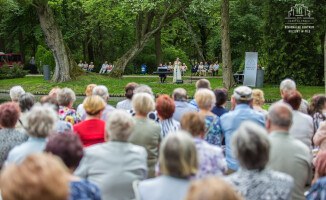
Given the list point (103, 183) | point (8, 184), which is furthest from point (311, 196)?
point (8, 184)

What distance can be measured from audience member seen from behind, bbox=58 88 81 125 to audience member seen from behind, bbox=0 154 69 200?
3.48m

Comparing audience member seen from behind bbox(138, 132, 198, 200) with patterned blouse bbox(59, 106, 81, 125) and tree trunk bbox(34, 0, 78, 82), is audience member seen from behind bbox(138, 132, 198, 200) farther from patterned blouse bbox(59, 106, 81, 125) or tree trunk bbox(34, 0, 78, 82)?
tree trunk bbox(34, 0, 78, 82)

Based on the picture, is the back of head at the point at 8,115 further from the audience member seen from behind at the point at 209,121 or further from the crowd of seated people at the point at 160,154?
the audience member seen from behind at the point at 209,121

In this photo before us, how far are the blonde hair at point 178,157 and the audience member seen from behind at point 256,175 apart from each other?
1.20 feet

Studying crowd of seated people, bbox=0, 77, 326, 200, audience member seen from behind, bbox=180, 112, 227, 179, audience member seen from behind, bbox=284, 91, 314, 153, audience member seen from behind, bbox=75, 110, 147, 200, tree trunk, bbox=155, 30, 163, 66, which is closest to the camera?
crowd of seated people, bbox=0, 77, 326, 200

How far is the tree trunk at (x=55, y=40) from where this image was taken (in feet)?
74.4

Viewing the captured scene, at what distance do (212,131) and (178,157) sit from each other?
2179mm

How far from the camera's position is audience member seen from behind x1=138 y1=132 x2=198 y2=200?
2.65m

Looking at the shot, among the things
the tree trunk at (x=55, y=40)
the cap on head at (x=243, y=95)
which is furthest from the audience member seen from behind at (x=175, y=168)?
the tree trunk at (x=55, y=40)

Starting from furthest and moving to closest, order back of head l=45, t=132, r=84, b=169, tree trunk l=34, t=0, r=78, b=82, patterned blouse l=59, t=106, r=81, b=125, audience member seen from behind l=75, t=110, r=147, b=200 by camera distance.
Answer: tree trunk l=34, t=0, r=78, b=82, patterned blouse l=59, t=106, r=81, b=125, audience member seen from behind l=75, t=110, r=147, b=200, back of head l=45, t=132, r=84, b=169

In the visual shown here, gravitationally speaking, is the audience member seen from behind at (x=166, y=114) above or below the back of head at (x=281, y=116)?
below

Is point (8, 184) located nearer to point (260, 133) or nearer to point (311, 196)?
point (260, 133)

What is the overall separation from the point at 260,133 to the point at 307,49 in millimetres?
21292

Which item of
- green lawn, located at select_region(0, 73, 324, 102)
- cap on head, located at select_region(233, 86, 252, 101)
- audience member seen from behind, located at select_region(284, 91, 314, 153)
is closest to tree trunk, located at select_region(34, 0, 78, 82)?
green lawn, located at select_region(0, 73, 324, 102)
